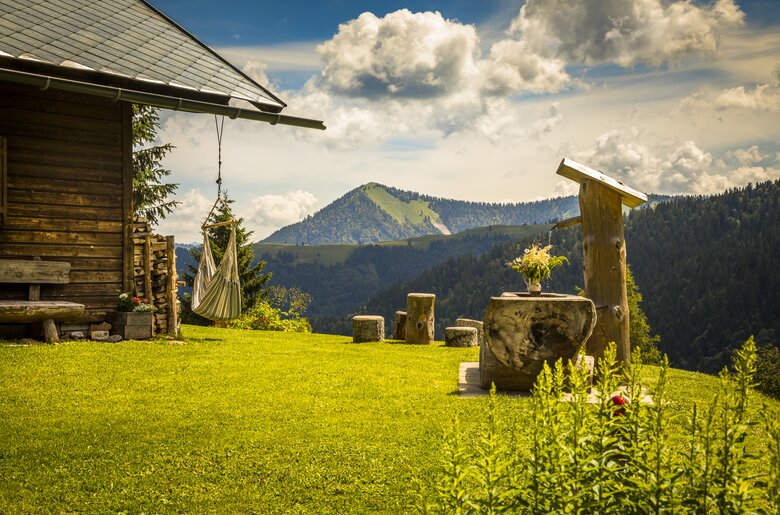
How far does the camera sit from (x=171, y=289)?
48.9 ft

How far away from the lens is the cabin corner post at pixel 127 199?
1360 cm

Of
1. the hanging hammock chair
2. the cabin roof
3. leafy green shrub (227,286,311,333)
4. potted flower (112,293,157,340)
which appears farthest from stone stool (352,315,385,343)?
the cabin roof

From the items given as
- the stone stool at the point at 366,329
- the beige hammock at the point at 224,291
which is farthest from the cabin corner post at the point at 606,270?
the stone stool at the point at 366,329

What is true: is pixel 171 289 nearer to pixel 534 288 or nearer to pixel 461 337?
pixel 461 337

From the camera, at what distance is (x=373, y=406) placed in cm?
845

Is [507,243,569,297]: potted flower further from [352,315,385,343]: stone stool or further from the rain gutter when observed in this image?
[352,315,385,343]: stone stool

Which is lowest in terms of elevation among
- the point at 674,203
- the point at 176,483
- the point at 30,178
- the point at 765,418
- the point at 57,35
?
the point at 176,483

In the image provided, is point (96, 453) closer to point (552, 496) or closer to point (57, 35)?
point (552, 496)

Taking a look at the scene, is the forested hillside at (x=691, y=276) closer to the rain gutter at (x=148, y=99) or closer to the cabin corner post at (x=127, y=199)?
the cabin corner post at (x=127, y=199)

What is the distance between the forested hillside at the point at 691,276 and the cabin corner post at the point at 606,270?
103 meters

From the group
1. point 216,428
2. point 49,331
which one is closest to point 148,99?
point 216,428

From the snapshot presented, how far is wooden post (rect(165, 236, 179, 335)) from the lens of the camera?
48.7 feet

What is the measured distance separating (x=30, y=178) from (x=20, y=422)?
294 inches

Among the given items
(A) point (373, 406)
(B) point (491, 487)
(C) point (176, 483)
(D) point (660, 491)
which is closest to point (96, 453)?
(C) point (176, 483)
